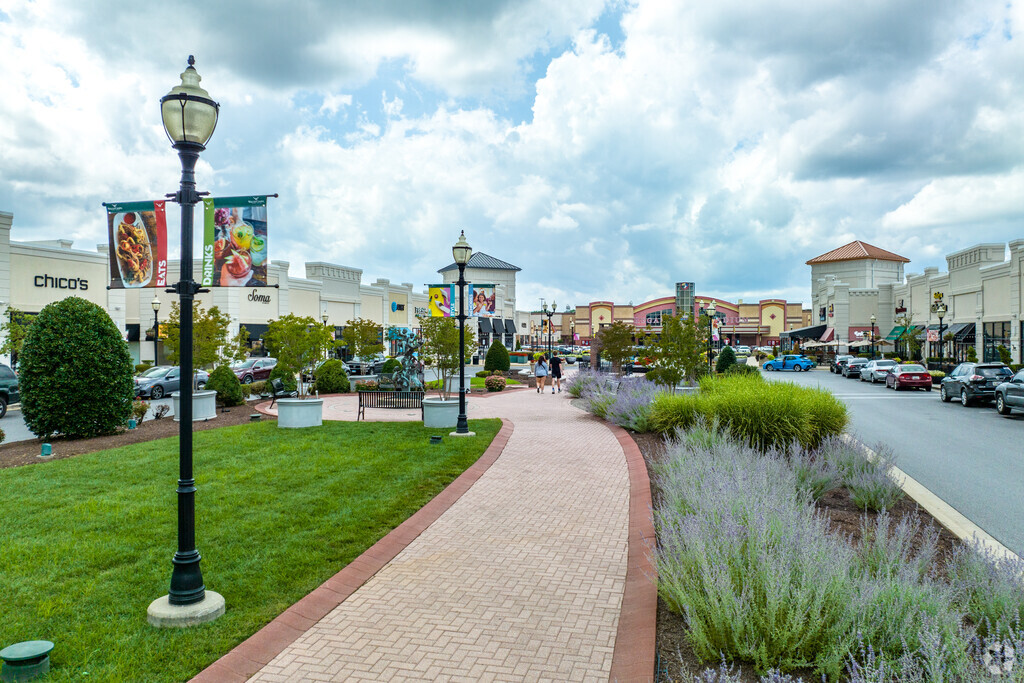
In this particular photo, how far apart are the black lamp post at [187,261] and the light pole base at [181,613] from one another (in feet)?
0.20

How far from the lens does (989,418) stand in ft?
62.6

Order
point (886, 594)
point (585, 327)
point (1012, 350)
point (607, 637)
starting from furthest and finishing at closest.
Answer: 1. point (585, 327)
2. point (1012, 350)
3. point (607, 637)
4. point (886, 594)

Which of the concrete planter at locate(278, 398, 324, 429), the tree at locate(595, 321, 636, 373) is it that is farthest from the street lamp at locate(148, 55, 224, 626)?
the tree at locate(595, 321, 636, 373)

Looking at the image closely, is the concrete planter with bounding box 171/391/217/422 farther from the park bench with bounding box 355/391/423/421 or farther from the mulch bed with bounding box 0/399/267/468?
the park bench with bounding box 355/391/423/421

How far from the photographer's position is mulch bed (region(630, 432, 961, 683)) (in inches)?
164

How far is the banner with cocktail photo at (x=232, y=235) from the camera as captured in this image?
6434 millimetres

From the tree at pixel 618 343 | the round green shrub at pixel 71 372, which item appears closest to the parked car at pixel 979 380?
the tree at pixel 618 343

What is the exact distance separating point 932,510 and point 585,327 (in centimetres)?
11372

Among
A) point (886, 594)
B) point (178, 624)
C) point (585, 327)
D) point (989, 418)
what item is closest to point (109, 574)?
point (178, 624)

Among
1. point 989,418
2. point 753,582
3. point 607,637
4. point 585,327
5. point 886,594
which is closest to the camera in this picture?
point 886,594

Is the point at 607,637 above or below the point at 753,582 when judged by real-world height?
below

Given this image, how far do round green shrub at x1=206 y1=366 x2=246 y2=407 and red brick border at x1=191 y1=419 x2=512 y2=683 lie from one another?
14596mm

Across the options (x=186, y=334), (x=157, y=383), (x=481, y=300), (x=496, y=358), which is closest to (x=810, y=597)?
(x=186, y=334)

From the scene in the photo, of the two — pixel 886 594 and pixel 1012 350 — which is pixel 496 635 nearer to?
pixel 886 594
